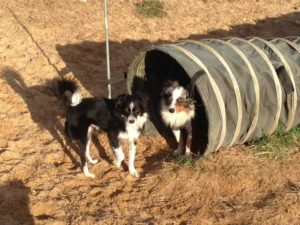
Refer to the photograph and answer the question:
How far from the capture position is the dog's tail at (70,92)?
19.3ft

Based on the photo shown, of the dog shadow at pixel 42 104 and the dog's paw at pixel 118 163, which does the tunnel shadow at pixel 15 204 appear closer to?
the dog shadow at pixel 42 104

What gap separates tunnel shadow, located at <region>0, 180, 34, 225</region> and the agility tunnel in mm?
2384

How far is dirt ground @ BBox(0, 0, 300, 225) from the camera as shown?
5379 millimetres

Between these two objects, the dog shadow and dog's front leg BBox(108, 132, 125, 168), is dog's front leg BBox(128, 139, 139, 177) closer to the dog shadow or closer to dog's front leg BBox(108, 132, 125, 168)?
dog's front leg BBox(108, 132, 125, 168)

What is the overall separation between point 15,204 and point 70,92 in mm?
1612

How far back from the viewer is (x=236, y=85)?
601 centimetres

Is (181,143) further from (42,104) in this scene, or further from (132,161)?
(42,104)

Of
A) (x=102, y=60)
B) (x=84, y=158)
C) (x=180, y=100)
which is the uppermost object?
(x=180, y=100)

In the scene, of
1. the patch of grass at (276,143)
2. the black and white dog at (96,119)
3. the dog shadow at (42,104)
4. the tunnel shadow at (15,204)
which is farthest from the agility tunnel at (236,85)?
the tunnel shadow at (15,204)

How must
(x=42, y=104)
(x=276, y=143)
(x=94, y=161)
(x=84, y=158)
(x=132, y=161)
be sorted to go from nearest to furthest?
1. (x=84, y=158)
2. (x=132, y=161)
3. (x=94, y=161)
4. (x=276, y=143)
5. (x=42, y=104)

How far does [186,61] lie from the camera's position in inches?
232

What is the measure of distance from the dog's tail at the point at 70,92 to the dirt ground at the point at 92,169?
103 centimetres

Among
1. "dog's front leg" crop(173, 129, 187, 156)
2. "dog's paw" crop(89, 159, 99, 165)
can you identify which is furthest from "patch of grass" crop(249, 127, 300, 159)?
Answer: "dog's paw" crop(89, 159, 99, 165)

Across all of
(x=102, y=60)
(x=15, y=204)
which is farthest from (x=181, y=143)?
(x=102, y=60)
